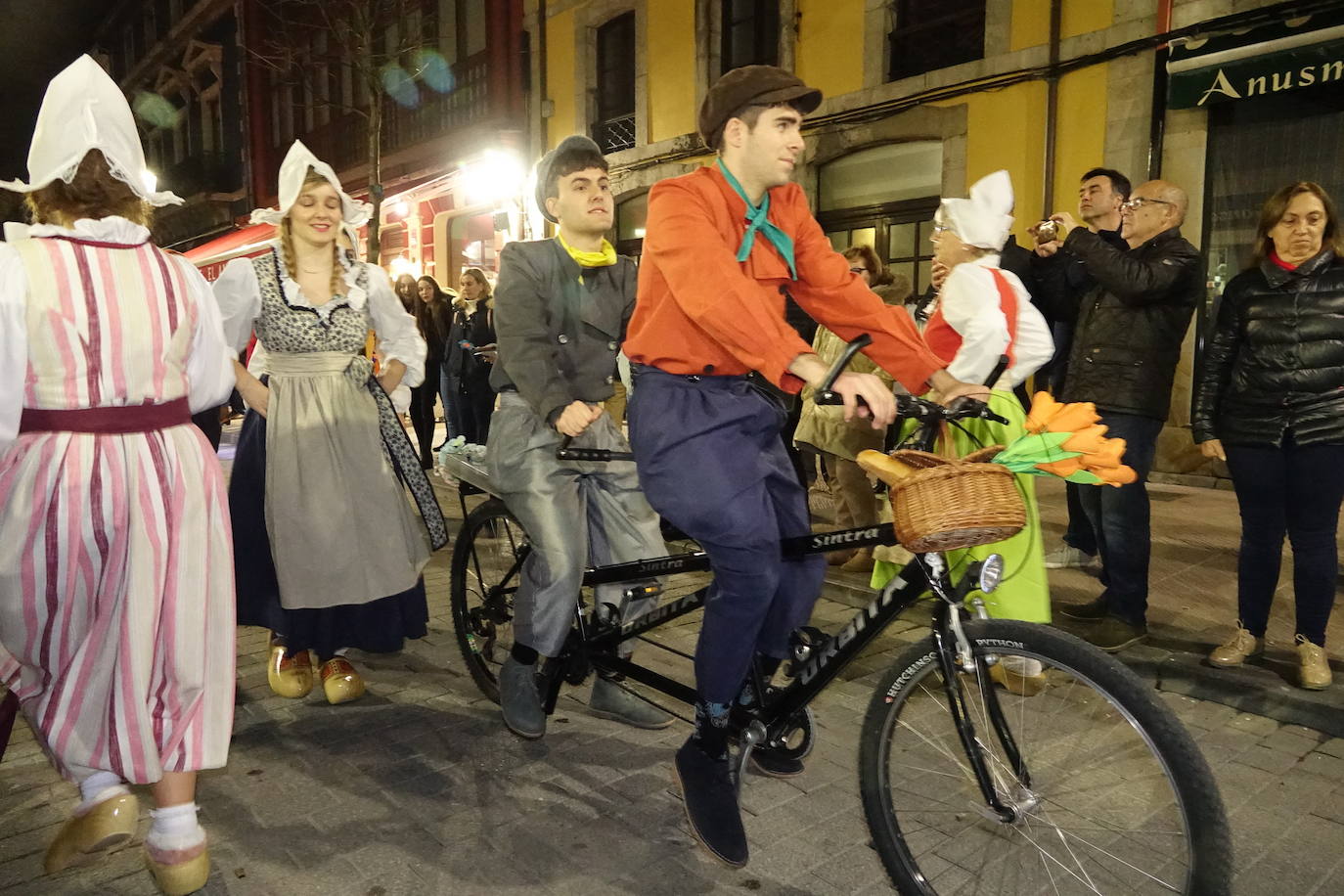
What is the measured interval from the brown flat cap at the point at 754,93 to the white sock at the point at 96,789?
7.65 feet

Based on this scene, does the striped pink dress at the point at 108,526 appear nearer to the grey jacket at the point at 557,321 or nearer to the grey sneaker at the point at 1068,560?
the grey jacket at the point at 557,321

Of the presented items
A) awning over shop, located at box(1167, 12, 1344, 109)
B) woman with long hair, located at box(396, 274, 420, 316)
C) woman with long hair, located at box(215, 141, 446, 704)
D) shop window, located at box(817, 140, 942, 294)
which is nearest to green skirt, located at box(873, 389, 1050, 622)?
woman with long hair, located at box(215, 141, 446, 704)

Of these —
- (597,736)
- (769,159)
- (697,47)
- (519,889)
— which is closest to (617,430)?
(597,736)

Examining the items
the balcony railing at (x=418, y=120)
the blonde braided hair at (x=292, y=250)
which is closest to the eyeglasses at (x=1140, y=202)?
the blonde braided hair at (x=292, y=250)

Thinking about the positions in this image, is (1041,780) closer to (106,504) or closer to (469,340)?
(106,504)

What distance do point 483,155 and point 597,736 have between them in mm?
15710

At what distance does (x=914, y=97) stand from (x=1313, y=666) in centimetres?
902

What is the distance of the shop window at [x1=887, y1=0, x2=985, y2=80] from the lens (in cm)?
1099

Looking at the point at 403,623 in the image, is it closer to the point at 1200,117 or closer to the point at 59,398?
the point at 59,398

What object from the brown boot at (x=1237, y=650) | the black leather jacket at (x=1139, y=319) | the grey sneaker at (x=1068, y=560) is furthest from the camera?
the grey sneaker at (x=1068, y=560)

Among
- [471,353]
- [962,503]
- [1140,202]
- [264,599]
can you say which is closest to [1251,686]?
[1140,202]

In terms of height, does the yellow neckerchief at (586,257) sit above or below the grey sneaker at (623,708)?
above

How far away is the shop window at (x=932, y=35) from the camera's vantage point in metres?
11.0

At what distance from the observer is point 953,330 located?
146 inches
